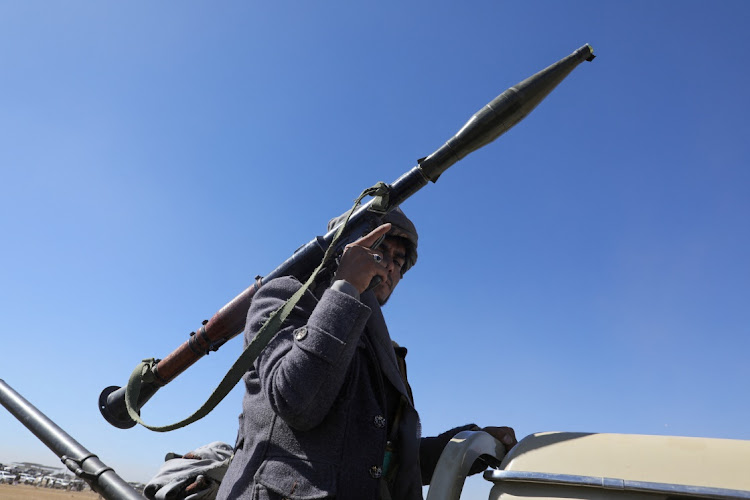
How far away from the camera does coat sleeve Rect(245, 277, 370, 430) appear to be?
2.39 meters

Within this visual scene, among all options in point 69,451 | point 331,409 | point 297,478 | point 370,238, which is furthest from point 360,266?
point 69,451

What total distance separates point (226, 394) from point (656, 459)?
2.03 metres

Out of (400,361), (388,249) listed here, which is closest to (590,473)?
(400,361)

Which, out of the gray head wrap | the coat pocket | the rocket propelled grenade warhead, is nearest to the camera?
the coat pocket

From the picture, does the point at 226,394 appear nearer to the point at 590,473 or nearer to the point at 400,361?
the point at 400,361

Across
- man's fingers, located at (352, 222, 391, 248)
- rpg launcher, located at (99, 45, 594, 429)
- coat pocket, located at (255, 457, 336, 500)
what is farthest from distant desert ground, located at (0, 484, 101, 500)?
man's fingers, located at (352, 222, 391, 248)

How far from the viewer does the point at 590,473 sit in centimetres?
181

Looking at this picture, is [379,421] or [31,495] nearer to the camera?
[379,421]

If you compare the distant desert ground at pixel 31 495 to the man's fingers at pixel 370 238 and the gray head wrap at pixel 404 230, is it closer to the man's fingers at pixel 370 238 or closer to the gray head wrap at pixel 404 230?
the gray head wrap at pixel 404 230

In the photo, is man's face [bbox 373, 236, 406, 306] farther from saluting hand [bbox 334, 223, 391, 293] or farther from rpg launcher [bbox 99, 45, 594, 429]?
saluting hand [bbox 334, 223, 391, 293]

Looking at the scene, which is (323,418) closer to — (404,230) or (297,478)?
(297,478)

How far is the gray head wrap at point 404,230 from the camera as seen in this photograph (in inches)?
159

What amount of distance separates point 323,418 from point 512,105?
2406mm

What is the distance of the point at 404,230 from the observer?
4082 millimetres
